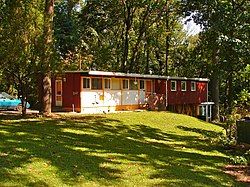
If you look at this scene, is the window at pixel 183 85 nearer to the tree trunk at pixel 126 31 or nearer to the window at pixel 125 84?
the tree trunk at pixel 126 31

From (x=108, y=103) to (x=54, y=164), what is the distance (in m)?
18.7

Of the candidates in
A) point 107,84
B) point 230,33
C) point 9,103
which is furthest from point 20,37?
point 107,84

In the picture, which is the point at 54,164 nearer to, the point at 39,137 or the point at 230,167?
the point at 39,137

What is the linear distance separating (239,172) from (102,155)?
175 inches

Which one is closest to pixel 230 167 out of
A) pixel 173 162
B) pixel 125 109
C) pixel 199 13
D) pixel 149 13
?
pixel 173 162

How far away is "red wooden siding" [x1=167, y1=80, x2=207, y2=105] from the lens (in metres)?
37.0

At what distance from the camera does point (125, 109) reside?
3144cm

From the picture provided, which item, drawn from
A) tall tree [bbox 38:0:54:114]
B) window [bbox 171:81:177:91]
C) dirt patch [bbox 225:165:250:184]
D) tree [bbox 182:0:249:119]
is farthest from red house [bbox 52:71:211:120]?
dirt patch [bbox 225:165:250:184]

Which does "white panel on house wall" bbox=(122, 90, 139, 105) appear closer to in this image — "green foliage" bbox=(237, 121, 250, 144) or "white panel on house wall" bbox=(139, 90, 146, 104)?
"white panel on house wall" bbox=(139, 90, 146, 104)

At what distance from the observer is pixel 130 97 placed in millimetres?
32375

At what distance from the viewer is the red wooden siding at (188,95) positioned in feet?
122

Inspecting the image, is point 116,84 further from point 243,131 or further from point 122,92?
point 243,131

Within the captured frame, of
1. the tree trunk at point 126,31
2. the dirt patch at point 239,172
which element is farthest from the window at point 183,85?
the dirt patch at point 239,172

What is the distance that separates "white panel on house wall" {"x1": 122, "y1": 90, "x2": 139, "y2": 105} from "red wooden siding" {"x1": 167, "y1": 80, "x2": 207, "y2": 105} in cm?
452
